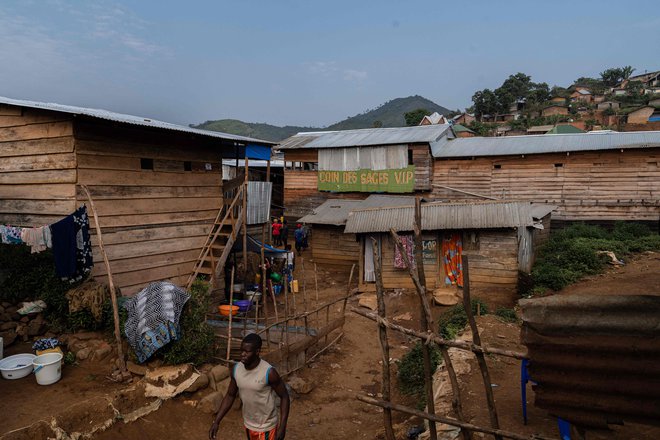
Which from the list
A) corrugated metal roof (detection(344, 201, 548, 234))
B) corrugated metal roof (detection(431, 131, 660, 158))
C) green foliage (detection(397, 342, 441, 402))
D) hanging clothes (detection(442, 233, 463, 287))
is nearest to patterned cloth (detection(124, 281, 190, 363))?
green foliage (detection(397, 342, 441, 402))

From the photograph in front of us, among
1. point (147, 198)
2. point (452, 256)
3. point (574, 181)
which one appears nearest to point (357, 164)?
point (452, 256)

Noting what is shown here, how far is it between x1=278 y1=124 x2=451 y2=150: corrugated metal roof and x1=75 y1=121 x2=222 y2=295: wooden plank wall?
11279 mm

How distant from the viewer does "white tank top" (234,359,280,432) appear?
4090mm

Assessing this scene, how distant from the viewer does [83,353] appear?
303 inches

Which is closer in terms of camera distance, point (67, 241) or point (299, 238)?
point (67, 241)

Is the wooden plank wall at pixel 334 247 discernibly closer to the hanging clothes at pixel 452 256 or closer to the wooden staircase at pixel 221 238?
the hanging clothes at pixel 452 256

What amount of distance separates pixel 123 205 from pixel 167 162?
169 cm

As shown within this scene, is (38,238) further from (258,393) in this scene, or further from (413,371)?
(413,371)

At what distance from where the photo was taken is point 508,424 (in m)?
5.22

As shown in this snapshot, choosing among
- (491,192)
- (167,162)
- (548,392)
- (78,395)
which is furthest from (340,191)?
→ (548,392)

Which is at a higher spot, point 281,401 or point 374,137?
point 374,137

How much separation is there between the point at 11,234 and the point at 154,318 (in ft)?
12.9

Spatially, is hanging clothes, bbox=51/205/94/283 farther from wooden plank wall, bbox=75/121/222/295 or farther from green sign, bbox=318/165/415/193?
green sign, bbox=318/165/415/193

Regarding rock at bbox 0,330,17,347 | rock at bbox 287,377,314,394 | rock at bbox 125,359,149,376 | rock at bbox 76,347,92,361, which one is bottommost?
rock at bbox 287,377,314,394
